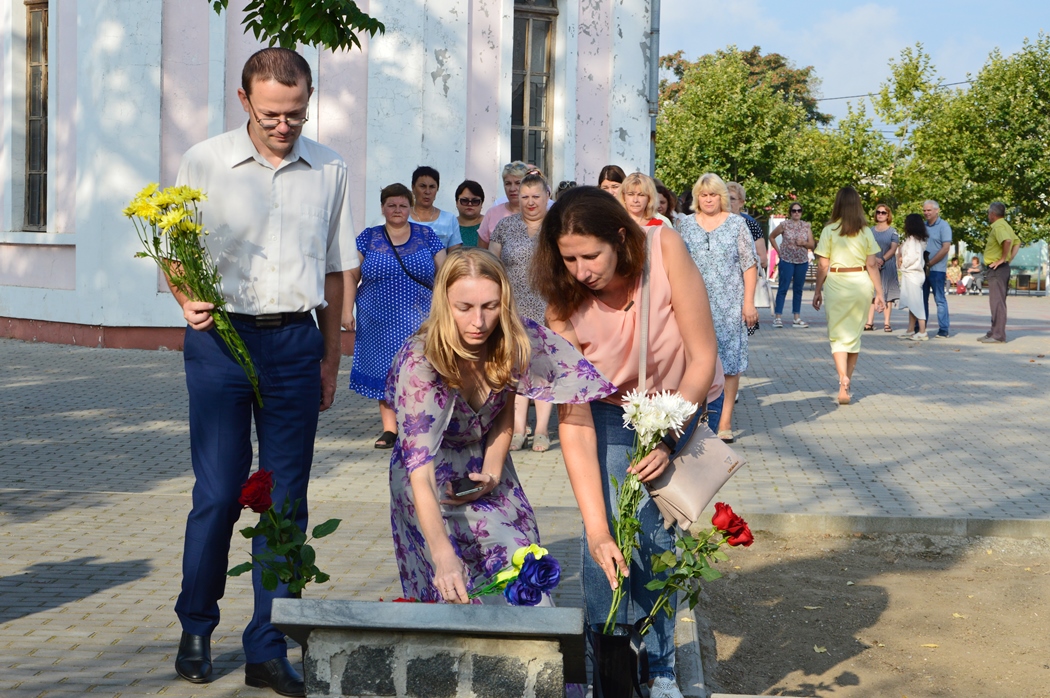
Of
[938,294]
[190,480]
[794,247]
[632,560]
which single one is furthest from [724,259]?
[794,247]

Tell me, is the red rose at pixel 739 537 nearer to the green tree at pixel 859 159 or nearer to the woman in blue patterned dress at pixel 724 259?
the woman in blue patterned dress at pixel 724 259

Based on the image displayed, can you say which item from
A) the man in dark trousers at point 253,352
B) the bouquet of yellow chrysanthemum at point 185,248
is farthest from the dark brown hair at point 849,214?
the bouquet of yellow chrysanthemum at point 185,248

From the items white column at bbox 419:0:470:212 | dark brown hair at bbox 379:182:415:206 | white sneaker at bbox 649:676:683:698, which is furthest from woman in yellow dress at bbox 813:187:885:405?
white sneaker at bbox 649:676:683:698

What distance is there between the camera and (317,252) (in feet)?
14.7

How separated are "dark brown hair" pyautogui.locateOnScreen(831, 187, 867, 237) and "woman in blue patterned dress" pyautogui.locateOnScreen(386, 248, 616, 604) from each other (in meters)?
9.08

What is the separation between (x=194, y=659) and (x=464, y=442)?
124 centimetres

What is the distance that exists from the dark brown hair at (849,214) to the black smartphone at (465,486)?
9271 mm

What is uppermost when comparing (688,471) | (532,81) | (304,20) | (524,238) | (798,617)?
(532,81)

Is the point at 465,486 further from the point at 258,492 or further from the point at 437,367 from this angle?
the point at 258,492

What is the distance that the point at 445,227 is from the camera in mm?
9688

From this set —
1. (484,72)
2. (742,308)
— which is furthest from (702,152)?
(742,308)

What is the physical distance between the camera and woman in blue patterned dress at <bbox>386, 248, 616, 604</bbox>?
3900 millimetres

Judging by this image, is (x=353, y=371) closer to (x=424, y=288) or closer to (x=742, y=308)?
(x=424, y=288)

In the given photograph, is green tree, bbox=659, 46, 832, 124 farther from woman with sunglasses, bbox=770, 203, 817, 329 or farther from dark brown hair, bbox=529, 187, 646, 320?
dark brown hair, bbox=529, 187, 646, 320
